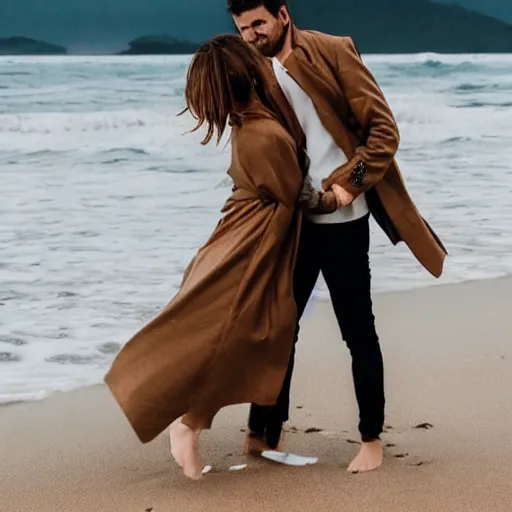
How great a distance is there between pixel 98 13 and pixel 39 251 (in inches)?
630

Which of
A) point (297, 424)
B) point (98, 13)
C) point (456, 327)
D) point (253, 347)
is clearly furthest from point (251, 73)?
point (98, 13)

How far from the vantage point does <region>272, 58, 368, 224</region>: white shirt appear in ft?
7.98

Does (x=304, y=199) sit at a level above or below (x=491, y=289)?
above

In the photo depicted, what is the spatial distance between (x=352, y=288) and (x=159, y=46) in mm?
18590

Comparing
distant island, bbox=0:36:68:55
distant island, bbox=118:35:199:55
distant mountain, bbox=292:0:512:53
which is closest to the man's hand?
distant island, bbox=118:35:199:55

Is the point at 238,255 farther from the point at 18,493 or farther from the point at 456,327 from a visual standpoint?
the point at 456,327

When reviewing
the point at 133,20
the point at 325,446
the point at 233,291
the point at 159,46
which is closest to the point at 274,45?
the point at 233,291

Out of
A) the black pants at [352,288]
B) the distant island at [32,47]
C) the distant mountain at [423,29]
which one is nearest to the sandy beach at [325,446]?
the black pants at [352,288]

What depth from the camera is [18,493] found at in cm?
255

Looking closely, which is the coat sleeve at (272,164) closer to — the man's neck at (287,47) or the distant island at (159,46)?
the man's neck at (287,47)

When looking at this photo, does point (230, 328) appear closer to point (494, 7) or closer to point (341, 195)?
point (341, 195)

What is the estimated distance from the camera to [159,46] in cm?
2048

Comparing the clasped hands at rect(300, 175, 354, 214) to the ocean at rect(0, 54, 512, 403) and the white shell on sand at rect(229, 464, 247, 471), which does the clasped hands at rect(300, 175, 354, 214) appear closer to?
the white shell on sand at rect(229, 464, 247, 471)

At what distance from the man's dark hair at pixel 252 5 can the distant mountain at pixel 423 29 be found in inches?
777
